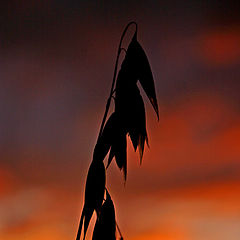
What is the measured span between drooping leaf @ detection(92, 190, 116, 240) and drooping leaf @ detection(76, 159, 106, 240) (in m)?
0.10

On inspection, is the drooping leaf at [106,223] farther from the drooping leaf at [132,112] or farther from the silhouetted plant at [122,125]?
the drooping leaf at [132,112]

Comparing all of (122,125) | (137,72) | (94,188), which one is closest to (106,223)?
(94,188)

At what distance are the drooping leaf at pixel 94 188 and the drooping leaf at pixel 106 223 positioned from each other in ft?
0.32

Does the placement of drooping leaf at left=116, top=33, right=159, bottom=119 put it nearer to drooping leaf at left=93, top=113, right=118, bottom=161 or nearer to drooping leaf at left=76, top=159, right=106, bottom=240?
drooping leaf at left=93, top=113, right=118, bottom=161

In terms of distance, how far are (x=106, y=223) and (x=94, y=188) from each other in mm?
150

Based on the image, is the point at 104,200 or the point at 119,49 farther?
the point at 104,200

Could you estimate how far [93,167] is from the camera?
1.12 metres

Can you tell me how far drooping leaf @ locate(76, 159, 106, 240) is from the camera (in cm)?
112

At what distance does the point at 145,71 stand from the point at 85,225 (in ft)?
1.42

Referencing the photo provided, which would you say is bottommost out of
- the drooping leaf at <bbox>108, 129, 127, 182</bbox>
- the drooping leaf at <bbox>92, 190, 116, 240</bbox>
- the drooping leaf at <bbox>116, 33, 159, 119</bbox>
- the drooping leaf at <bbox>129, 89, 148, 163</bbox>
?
the drooping leaf at <bbox>92, 190, 116, 240</bbox>

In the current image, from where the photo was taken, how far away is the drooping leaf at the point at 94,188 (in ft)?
3.67

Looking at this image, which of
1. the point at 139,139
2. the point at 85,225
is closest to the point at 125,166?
the point at 139,139

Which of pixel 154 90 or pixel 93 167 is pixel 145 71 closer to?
pixel 154 90

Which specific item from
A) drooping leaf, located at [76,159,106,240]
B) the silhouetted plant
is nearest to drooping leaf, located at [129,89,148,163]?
the silhouetted plant
